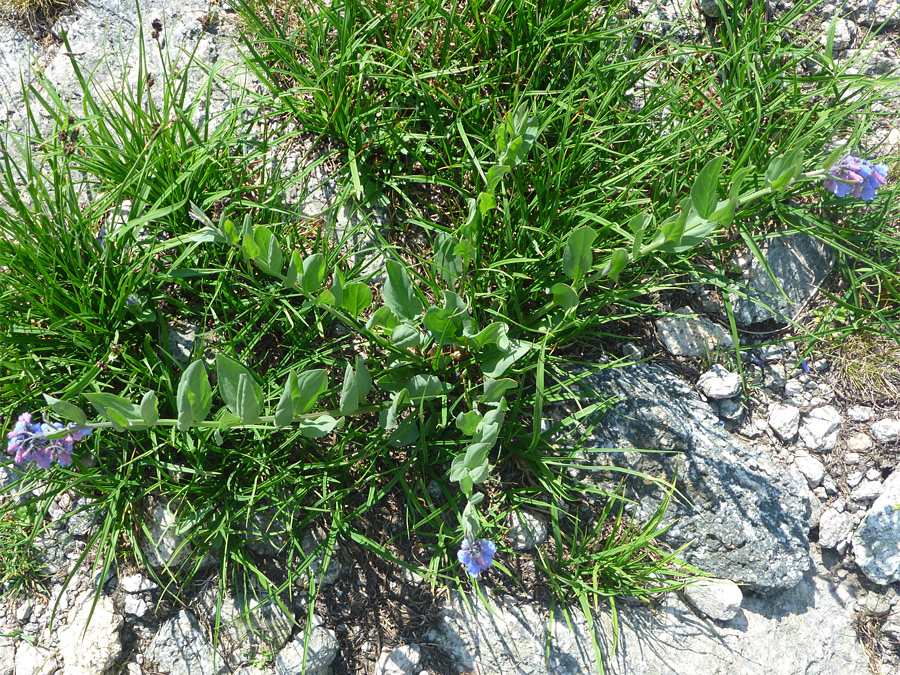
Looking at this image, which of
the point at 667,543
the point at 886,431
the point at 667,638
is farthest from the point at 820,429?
the point at 667,638

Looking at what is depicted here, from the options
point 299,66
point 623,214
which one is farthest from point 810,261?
point 299,66

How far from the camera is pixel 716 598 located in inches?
89.9

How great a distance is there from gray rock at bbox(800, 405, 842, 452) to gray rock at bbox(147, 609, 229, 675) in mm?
2272

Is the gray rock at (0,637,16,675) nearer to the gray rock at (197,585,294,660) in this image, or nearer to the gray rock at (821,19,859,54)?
the gray rock at (197,585,294,660)

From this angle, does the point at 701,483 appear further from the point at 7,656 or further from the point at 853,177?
the point at 7,656

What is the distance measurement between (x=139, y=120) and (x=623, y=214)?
173 cm

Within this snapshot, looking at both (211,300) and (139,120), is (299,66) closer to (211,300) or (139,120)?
(139,120)

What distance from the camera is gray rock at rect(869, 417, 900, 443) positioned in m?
2.46

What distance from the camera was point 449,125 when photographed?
239 cm

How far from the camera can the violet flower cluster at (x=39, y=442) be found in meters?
1.63

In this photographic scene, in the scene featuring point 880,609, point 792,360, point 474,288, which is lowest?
point 880,609

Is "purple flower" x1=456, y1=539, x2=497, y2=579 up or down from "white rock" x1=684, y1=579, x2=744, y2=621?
up

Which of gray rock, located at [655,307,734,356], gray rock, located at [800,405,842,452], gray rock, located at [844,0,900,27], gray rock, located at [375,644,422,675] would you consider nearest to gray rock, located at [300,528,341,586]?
gray rock, located at [375,644,422,675]

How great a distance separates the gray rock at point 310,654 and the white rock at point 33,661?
748mm
